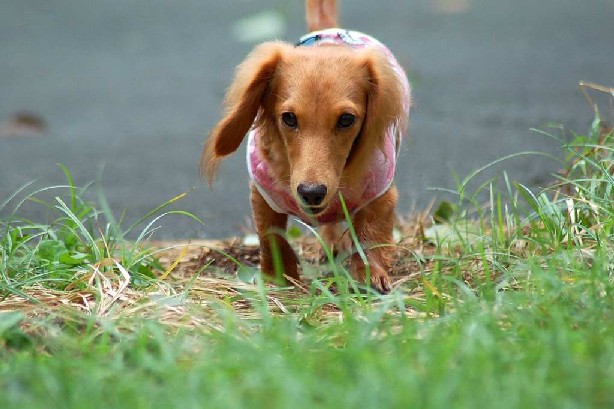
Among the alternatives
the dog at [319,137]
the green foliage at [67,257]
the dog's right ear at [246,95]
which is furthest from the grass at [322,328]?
the dog's right ear at [246,95]

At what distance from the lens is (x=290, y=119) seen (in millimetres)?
3268

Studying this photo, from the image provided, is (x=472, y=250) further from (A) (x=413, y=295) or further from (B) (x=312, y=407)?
(B) (x=312, y=407)

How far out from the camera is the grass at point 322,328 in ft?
6.50

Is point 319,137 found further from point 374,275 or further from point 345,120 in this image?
point 374,275

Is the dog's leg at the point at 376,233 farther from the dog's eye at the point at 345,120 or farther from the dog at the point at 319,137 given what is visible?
the dog's eye at the point at 345,120

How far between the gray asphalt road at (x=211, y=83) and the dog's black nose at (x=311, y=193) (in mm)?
1764

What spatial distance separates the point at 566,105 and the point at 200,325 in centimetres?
481

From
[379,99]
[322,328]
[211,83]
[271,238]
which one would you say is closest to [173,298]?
[322,328]

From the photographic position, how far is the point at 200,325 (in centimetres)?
275

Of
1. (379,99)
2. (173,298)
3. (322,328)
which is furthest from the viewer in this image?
(379,99)

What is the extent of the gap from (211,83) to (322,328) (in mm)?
5698

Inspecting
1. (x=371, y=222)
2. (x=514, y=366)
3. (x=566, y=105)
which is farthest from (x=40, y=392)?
(x=566, y=105)

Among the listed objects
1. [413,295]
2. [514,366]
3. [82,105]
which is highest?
[514,366]

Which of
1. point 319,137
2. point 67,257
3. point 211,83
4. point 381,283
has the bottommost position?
point 211,83
